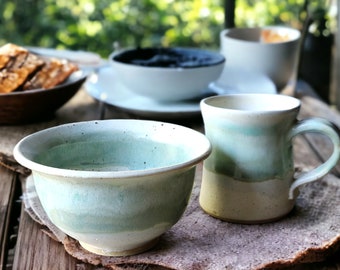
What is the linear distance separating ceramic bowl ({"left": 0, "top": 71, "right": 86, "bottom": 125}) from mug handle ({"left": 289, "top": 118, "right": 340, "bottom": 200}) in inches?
19.7

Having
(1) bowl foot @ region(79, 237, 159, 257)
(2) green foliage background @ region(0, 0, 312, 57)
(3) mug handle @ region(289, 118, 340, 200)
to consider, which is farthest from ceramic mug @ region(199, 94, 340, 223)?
(2) green foliage background @ region(0, 0, 312, 57)

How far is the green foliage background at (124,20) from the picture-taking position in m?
2.66

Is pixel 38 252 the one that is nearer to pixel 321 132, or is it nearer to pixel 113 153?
pixel 113 153

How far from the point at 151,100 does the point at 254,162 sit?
1.66 ft

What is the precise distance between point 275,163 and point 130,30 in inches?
87.2

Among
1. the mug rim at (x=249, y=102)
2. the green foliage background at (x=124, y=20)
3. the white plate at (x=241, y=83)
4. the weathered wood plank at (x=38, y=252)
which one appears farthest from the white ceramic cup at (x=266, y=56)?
the green foliage background at (x=124, y=20)

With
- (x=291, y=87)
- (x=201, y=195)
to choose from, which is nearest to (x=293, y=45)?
(x=291, y=87)

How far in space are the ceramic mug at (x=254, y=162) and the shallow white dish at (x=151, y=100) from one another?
0.39m

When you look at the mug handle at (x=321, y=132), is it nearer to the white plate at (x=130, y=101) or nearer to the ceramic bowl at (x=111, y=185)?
the ceramic bowl at (x=111, y=185)

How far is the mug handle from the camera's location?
2.16 ft

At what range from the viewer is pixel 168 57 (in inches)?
46.4

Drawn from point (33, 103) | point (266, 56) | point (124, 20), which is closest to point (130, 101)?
point (33, 103)

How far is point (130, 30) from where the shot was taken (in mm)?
2799

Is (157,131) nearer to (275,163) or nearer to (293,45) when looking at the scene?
(275,163)
